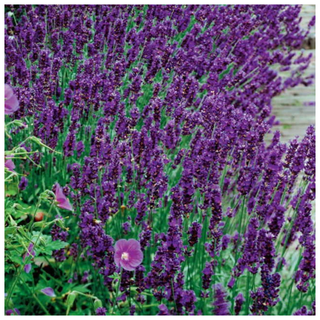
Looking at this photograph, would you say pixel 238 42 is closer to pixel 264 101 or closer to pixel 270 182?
pixel 264 101

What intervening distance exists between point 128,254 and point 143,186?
2.11ft

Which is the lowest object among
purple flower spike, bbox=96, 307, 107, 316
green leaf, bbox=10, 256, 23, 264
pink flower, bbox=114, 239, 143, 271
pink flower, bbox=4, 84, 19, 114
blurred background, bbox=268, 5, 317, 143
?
blurred background, bbox=268, 5, 317, 143

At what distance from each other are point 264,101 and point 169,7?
41.5 inches

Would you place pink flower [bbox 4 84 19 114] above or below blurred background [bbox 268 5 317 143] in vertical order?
above

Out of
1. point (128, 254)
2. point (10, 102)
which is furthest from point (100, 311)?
point (10, 102)

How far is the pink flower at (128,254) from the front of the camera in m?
1.61

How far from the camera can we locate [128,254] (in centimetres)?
163

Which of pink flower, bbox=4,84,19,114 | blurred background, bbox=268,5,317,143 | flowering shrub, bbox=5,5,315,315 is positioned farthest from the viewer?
blurred background, bbox=268,5,317,143

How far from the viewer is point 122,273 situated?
178 centimetres

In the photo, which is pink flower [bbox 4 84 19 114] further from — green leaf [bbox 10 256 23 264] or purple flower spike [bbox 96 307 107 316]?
purple flower spike [bbox 96 307 107 316]

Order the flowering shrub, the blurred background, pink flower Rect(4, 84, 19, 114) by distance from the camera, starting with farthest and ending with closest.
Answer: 1. the blurred background
2. the flowering shrub
3. pink flower Rect(4, 84, 19, 114)

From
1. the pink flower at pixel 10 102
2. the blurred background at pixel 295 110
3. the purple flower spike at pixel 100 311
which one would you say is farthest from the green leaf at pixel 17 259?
the blurred background at pixel 295 110

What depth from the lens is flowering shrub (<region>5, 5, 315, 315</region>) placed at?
175 cm

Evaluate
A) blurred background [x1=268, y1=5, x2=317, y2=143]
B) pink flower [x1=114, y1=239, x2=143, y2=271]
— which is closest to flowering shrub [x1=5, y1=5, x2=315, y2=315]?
pink flower [x1=114, y1=239, x2=143, y2=271]
